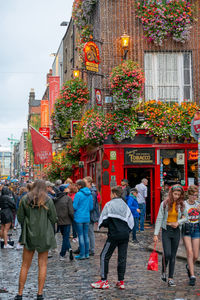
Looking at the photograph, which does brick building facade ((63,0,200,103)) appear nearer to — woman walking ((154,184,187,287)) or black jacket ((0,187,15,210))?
black jacket ((0,187,15,210))

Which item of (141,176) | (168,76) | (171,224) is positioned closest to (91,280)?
(171,224)

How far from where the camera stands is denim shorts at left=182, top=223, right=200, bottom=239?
25.6 ft

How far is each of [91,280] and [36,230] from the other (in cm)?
204

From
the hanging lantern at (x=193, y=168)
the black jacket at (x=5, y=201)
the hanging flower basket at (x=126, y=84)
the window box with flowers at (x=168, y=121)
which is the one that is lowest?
the black jacket at (x=5, y=201)

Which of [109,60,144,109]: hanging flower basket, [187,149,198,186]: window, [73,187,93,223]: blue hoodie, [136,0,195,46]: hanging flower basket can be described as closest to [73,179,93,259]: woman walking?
[73,187,93,223]: blue hoodie

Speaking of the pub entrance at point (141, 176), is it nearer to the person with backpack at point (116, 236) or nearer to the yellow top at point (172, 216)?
the yellow top at point (172, 216)

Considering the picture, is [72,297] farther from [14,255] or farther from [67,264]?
[14,255]

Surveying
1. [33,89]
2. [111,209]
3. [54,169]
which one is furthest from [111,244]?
[33,89]

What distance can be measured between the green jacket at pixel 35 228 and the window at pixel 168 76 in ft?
40.6

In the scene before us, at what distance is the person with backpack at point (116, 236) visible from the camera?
7.28 metres

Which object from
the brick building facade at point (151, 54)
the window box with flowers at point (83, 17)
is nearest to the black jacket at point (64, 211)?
the brick building facade at point (151, 54)

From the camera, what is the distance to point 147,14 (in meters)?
17.8

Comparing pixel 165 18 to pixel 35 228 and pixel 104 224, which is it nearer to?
pixel 104 224

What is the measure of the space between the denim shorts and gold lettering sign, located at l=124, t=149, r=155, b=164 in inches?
385
